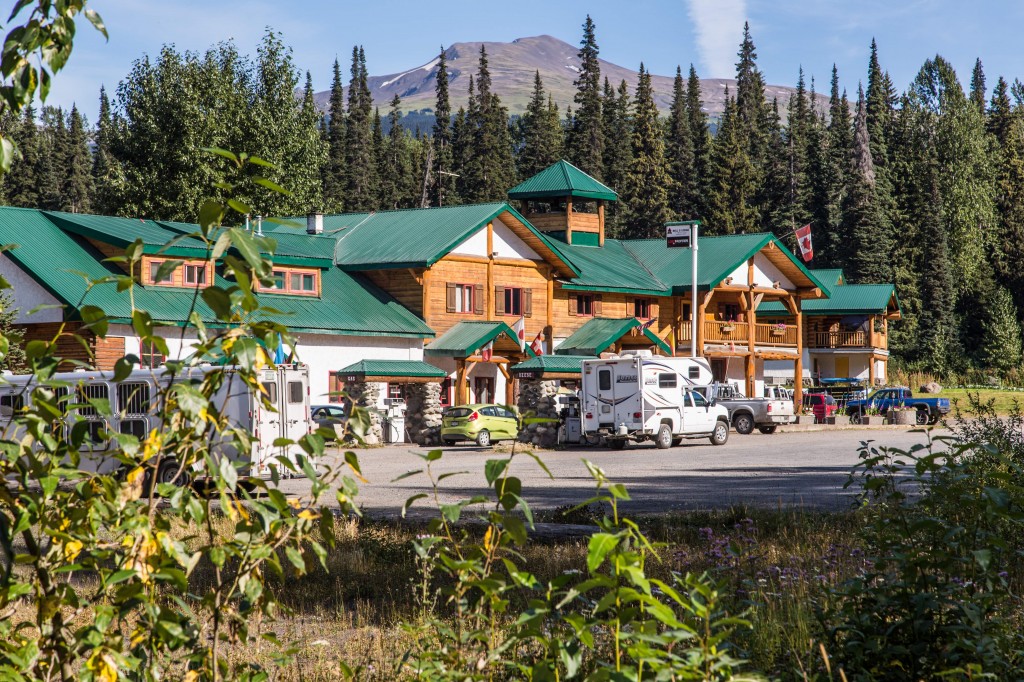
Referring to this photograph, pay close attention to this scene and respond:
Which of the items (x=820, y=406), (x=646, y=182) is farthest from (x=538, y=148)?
(x=820, y=406)

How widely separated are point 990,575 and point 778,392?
165ft

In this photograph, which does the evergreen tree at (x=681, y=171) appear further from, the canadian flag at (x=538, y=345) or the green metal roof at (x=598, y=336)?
the canadian flag at (x=538, y=345)

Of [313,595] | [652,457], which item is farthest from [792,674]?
[652,457]

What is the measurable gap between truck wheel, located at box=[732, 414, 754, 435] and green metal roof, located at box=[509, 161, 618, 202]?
14908 mm

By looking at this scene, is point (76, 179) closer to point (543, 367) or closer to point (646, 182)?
point (646, 182)

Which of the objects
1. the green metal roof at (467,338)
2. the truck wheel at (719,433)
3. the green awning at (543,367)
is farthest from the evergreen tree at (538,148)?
the truck wheel at (719,433)

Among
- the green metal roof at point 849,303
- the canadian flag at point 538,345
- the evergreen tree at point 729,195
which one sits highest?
the evergreen tree at point 729,195

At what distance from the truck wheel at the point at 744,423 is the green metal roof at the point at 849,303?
2726 centimetres

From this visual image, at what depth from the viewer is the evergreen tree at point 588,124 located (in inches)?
3868

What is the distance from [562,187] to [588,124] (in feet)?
171

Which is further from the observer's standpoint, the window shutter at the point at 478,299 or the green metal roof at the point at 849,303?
the green metal roof at the point at 849,303

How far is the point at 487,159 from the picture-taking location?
335 ft

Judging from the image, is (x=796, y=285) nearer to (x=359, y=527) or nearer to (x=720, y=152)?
(x=720, y=152)

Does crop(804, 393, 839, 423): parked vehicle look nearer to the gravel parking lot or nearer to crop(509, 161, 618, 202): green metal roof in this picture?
crop(509, 161, 618, 202): green metal roof
